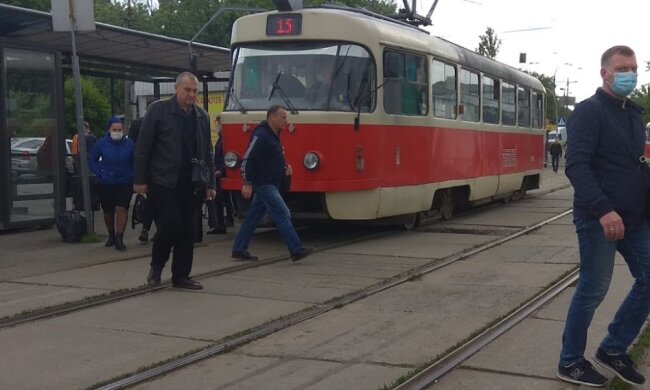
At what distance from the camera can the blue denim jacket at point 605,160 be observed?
4738 millimetres

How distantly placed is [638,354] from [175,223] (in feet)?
13.3

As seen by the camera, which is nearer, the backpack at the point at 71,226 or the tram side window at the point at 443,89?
the backpack at the point at 71,226

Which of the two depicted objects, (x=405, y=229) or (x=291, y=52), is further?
(x=405, y=229)

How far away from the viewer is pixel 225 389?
507 cm

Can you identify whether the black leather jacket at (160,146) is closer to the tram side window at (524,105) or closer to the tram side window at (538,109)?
the tram side window at (524,105)

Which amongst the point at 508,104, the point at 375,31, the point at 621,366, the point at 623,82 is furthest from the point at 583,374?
the point at 508,104

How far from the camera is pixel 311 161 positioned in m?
11.0

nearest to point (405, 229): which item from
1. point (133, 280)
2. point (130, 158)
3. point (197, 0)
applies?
point (130, 158)

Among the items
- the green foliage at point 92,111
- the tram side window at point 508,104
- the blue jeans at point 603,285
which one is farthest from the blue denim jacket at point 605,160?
the green foliage at point 92,111

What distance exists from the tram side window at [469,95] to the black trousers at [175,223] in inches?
307

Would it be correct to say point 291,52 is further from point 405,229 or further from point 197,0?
point 197,0

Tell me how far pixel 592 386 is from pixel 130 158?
7.51m

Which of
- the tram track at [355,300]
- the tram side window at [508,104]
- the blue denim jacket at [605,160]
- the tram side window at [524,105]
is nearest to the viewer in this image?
the blue denim jacket at [605,160]

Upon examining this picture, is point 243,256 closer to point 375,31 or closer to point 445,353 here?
point 375,31
